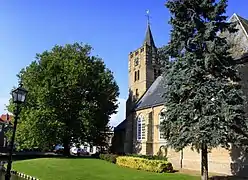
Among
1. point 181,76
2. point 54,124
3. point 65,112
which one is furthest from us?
point 65,112

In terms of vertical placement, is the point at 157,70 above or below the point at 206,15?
above

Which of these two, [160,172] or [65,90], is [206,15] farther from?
[65,90]

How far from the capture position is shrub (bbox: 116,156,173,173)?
78.2 feet

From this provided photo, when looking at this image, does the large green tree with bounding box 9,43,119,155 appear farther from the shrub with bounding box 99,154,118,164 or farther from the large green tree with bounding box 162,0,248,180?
the large green tree with bounding box 162,0,248,180

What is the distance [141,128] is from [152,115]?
3.27 m

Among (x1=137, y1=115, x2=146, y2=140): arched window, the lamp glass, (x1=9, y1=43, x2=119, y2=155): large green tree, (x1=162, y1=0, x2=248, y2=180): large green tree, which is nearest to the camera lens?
the lamp glass

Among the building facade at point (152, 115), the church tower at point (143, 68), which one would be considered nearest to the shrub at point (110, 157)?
the building facade at point (152, 115)

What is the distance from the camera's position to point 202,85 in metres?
17.5

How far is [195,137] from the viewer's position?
16562 mm

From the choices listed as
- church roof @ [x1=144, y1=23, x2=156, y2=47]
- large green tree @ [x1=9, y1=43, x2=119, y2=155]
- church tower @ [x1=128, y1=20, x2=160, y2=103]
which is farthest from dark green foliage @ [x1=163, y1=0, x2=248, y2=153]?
church roof @ [x1=144, y1=23, x2=156, y2=47]

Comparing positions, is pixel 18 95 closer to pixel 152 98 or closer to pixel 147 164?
pixel 147 164

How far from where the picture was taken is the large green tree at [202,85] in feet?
53.5

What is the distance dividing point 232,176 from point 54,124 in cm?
2160

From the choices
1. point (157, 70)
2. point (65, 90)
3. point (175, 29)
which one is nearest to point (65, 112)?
point (65, 90)
